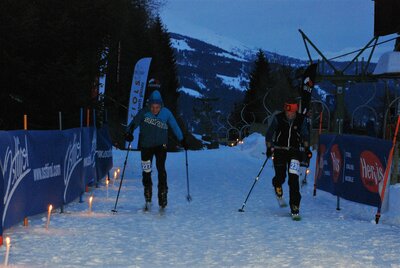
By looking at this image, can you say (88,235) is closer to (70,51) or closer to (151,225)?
(151,225)

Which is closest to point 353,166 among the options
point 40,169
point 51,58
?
point 40,169

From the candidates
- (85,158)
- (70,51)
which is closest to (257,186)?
(85,158)

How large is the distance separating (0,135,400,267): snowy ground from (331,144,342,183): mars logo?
594 mm

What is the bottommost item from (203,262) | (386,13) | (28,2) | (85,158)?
(203,262)

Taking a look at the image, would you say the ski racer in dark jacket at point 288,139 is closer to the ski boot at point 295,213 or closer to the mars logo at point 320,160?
the ski boot at point 295,213

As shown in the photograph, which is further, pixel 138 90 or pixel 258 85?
pixel 258 85

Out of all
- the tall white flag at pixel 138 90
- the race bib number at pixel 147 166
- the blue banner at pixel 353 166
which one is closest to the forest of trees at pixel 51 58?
the race bib number at pixel 147 166

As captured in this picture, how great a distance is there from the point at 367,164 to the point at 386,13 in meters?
16.1

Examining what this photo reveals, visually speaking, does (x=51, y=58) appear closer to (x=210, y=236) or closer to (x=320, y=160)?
(x=320, y=160)

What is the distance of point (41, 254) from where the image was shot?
5.82m

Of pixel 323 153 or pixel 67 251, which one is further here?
pixel 323 153

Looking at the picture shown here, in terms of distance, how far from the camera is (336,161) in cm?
1032

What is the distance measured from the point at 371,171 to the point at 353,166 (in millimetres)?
732

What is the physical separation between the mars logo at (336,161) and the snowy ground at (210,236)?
594 millimetres
